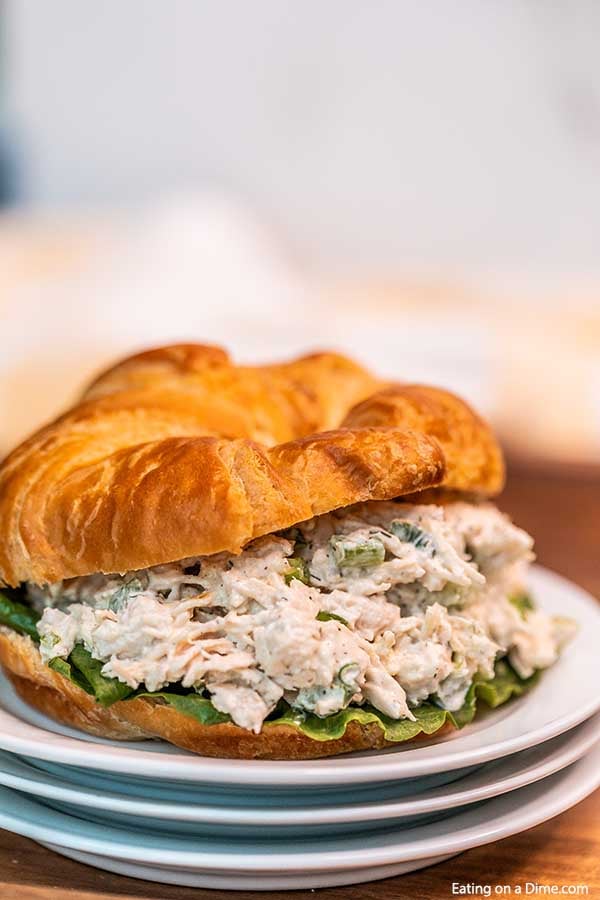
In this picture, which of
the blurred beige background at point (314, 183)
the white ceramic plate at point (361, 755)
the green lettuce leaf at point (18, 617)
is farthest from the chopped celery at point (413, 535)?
the blurred beige background at point (314, 183)

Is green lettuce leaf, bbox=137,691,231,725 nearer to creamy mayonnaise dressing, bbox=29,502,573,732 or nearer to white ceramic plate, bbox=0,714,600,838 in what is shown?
creamy mayonnaise dressing, bbox=29,502,573,732

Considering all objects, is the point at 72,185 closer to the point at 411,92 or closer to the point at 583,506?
the point at 411,92

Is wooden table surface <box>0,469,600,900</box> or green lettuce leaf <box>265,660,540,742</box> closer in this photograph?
wooden table surface <box>0,469,600,900</box>

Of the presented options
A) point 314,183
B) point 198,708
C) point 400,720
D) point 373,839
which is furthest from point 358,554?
point 314,183

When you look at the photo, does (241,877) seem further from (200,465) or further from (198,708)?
(200,465)

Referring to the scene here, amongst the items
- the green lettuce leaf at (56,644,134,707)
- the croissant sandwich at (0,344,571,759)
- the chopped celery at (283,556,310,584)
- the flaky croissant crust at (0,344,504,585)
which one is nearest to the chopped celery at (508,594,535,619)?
the croissant sandwich at (0,344,571,759)

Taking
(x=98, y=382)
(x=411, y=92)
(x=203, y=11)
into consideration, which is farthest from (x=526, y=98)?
(x=98, y=382)

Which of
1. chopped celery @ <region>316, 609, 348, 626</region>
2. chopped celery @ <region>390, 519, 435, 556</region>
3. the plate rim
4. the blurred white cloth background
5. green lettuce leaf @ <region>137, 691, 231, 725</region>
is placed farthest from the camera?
the blurred white cloth background

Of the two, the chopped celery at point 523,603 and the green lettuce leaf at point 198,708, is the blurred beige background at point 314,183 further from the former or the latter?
the green lettuce leaf at point 198,708
